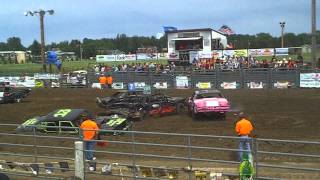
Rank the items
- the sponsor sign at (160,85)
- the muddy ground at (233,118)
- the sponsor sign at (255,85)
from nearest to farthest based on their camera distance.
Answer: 1. the muddy ground at (233,118)
2. the sponsor sign at (255,85)
3. the sponsor sign at (160,85)

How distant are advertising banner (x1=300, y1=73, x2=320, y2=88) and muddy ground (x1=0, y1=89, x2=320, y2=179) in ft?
5.00

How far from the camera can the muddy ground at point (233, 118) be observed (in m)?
18.9

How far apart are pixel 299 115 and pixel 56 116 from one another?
434 inches

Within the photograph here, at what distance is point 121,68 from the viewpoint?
5084 centimetres

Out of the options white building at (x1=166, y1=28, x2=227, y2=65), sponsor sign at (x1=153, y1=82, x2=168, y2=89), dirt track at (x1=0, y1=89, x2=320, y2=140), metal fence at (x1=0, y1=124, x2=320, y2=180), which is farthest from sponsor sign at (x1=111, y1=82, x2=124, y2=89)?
A: metal fence at (x1=0, y1=124, x2=320, y2=180)

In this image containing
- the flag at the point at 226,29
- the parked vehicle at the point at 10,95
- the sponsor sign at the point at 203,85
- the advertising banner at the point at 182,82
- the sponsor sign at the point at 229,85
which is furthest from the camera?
the flag at the point at 226,29

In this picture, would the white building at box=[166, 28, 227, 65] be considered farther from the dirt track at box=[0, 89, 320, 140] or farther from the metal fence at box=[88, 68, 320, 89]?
the dirt track at box=[0, 89, 320, 140]

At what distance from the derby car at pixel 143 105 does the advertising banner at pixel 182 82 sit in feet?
49.1

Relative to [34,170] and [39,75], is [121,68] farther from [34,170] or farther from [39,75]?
[34,170]

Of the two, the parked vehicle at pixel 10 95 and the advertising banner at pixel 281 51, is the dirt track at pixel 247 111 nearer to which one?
the parked vehicle at pixel 10 95

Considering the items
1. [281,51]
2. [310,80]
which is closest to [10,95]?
[310,80]

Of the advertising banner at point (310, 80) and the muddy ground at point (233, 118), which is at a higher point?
the advertising banner at point (310, 80)

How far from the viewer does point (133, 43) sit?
13888cm

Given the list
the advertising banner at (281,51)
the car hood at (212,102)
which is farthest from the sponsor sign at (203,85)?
the car hood at (212,102)
